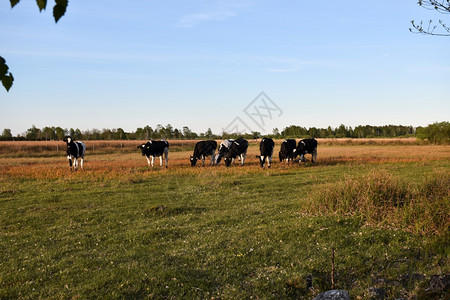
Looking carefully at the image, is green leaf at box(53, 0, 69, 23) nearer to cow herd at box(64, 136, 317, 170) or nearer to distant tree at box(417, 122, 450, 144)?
cow herd at box(64, 136, 317, 170)

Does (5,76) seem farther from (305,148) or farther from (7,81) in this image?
(305,148)

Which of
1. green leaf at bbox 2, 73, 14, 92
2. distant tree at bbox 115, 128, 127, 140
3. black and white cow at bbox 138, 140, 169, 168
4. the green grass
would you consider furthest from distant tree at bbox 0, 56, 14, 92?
distant tree at bbox 115, 128, 127, 140

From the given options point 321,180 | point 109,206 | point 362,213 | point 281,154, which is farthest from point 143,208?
point 281,154

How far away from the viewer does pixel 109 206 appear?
543 inches

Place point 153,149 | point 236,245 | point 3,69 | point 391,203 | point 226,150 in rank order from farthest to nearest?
1. point 226,150
2. point 153,149
3. point 391,203
4. point 236,245
5. point 3,69

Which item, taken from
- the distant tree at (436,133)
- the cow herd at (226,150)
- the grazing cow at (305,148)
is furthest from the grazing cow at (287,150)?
the distant tree at (436,133)

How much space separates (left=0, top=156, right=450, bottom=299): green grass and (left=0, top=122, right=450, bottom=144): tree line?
25.3 m

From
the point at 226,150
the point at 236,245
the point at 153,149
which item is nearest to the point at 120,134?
the point at 153,149

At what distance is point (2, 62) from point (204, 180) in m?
17.5

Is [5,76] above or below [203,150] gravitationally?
above

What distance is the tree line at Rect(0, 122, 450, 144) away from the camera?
72.4 metres

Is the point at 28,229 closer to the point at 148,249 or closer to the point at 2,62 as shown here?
the point at 148,249

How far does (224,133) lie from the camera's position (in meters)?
84.1

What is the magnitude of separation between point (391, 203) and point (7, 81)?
10.3 m
